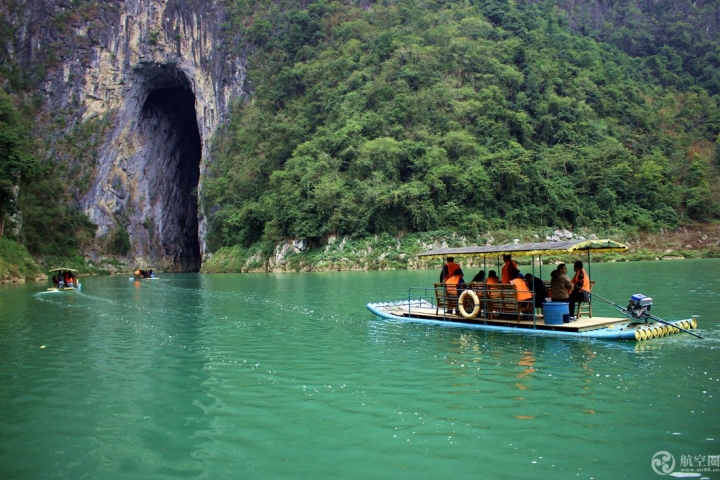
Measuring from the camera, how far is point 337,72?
7631cm

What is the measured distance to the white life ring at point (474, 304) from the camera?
54.7 feet

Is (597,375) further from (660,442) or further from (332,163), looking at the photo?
(332,163)

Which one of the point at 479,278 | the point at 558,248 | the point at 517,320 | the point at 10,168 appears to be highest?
the point at 10,168

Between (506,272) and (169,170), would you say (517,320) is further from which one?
(169,170)

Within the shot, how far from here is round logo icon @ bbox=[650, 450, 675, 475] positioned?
6.25 meters

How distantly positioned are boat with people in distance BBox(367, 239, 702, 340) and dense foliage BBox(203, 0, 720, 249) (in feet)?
129

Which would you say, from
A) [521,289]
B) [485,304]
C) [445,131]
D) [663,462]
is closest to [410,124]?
[445,131]

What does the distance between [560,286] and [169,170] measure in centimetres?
8532

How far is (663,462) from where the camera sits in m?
6.43

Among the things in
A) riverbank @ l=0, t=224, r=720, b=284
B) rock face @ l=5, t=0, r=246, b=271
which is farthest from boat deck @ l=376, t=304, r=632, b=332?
rock face @ l=5, t=0, r=246, b=271

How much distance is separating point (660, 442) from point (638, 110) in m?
77.4

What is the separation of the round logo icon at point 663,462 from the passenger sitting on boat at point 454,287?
11.2 meters

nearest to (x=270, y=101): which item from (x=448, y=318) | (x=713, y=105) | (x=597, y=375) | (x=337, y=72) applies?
(x=337, y=72)

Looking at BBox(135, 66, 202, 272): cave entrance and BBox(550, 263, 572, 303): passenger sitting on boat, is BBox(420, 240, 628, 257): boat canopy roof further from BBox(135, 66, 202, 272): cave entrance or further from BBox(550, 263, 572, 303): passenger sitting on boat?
BBox(135, 66, 202, 272): cave entrance
